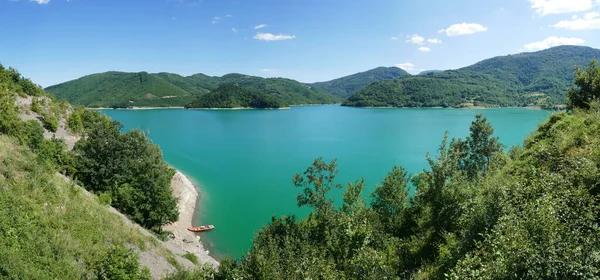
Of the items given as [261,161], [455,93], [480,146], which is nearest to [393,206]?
[480,146]

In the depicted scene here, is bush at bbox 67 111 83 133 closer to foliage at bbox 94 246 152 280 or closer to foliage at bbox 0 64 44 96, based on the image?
foliage at bbox 0 64 44 96

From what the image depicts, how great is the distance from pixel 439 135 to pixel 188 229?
193 ft

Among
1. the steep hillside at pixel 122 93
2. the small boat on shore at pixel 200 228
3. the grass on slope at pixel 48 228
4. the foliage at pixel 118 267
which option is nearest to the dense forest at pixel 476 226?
the foliage at pixel 118 267

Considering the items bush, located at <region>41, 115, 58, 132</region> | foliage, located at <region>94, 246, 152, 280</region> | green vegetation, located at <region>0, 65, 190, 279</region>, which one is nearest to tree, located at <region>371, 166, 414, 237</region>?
green vegetation, located at <region>0, 65, 190, 279</region>

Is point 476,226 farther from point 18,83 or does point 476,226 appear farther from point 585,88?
point 18,83

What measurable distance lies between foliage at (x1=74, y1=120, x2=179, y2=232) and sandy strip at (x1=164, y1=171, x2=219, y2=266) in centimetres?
184

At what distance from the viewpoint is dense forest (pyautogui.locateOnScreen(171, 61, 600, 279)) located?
478 cm

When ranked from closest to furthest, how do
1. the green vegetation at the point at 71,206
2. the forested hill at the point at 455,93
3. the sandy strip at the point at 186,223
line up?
the green vegetation at the point at 71,206 < the sandy strip at the point at 186,223 < the forested hill at the point at 455,93

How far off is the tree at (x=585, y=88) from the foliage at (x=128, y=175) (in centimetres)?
2610

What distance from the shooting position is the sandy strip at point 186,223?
20.5 meters

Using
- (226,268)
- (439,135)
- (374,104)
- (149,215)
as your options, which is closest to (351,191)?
(226,268)

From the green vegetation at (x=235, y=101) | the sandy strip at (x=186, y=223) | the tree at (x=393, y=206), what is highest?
the green vegetation at (x=235, y=101)

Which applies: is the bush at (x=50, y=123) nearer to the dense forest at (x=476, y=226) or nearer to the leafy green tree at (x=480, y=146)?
the dense forest at (x=476, y=226)

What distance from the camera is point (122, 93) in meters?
180
